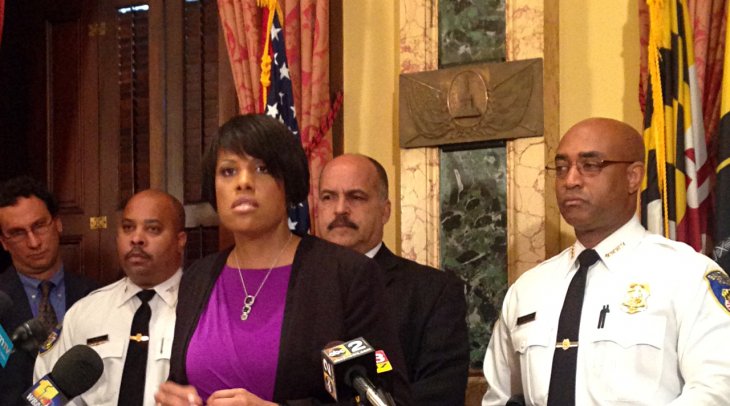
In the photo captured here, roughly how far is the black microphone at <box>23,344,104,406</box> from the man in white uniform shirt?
1311 millimetres

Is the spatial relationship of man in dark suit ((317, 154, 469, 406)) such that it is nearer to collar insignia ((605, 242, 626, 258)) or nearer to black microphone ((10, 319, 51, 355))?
collar insignia ((605, 242, 626, 258))

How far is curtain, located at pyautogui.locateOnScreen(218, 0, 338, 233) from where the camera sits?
15.2ft

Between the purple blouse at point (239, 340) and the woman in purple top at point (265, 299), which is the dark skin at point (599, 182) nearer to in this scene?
the woman in purple top at point (265, 299)

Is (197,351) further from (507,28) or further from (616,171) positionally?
(507,28)

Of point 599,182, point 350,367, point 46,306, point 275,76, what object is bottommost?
point 46,306

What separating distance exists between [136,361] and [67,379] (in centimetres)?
145

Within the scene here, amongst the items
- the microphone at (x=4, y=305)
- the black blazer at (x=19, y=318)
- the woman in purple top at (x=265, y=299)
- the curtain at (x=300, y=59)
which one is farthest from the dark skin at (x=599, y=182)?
the black blazer at (x=19, y=318)

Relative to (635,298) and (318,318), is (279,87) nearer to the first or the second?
(635,298)

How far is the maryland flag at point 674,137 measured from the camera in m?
3.87

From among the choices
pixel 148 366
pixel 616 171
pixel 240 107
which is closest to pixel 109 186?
pixel 240 107

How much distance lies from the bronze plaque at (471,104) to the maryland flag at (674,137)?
513 mm

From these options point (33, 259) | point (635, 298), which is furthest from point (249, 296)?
point (33, 259)

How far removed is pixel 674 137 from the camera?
12.9ft

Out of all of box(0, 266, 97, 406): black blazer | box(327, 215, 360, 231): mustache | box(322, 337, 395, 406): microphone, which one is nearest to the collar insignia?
box(327, 215, 360, 231): mustache
